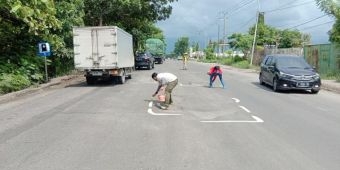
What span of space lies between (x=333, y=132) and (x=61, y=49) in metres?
23.3

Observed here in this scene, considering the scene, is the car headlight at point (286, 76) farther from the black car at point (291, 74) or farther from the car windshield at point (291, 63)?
the car windshield at point (291, 63)

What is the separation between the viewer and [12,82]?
21.7 meters

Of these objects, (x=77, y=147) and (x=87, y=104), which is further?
(x=87, y=104)

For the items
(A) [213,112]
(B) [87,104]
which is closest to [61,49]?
(B) [87,104]

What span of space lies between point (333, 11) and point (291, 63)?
668 cm

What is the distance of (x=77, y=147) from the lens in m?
8.49

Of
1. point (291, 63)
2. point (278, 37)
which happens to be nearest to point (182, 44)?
point (278, 37)

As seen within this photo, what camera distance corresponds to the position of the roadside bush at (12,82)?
2088 cm

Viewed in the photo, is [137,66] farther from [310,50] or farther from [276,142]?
[276,142]

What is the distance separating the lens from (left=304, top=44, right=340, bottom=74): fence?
31.2 metres

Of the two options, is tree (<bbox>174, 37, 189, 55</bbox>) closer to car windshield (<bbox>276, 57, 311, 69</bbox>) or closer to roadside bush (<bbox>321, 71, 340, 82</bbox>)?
roadside bush (<bbox>321, 71, 340, 82</bbox>)

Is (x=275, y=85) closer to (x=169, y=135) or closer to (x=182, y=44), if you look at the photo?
(x=169, y=135)

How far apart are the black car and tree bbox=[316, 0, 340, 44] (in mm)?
5481

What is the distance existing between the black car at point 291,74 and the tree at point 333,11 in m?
5.48
